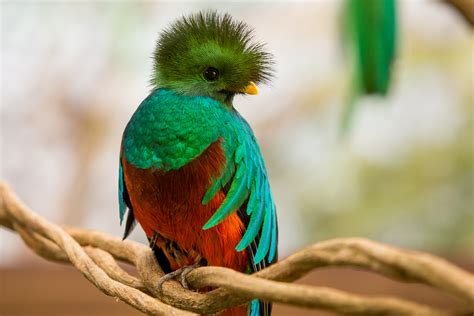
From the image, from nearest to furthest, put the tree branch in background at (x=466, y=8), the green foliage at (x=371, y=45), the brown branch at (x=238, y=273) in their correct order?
1. the brown branch at (x=238, y=273)
2. the tree branch in background at (x=466, y=8)
3. the green foliage at (x=371, y=45)

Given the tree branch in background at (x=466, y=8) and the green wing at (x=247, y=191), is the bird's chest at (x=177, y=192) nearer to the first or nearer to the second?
the green wing at (x=247, y=191)

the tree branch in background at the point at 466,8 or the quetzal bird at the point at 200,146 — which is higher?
the tree branch in background at the point at 466,8

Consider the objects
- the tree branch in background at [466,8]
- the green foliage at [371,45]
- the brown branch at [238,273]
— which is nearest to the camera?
the brown branch at [238,273]

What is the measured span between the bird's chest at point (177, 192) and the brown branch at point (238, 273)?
5 centimetres

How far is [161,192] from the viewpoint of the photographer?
35.2 inches

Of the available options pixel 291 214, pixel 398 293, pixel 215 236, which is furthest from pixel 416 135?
pixel 215 236

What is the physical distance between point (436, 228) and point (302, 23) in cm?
117

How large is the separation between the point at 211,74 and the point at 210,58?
31 millimetres

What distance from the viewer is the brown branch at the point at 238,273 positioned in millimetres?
448

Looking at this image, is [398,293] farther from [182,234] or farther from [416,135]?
[416,135]

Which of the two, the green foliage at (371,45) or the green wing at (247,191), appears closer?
the green wing at (247,191)

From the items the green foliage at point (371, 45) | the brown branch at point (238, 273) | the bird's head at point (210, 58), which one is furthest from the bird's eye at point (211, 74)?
the green foliage at point (371, 45)

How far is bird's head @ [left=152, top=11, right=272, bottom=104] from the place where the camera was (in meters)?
0.82

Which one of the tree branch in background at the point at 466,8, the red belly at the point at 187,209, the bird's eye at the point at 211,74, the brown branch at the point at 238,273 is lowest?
the brown branch at the point at 238,273
